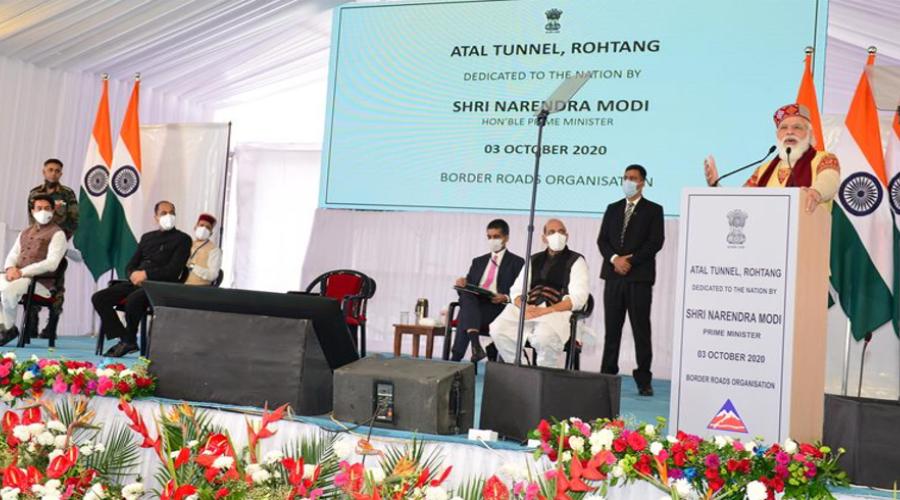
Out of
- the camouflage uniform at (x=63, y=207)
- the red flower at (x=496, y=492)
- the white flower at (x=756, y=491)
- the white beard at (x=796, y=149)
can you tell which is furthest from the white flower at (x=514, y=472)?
the camouflage uniform at (x=63, y=207)

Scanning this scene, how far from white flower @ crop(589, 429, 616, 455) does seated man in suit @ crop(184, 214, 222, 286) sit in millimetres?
4755

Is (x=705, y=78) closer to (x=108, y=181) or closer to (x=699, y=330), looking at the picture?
(x=699, y=330)

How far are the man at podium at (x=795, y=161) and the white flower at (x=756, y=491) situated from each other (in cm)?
A: 129

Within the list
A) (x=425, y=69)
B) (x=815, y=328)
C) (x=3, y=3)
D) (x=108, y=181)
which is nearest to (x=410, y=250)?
(x=108, y=181)

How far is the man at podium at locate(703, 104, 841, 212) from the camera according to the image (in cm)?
330

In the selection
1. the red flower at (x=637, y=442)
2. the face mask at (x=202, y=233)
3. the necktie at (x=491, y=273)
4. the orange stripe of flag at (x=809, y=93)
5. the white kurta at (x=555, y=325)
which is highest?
the orange stripe of flag at (x=809, y=93)

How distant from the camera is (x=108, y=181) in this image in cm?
816

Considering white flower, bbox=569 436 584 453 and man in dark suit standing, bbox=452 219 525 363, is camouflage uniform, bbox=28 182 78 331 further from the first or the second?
white flower, bbox=569 436 584 453

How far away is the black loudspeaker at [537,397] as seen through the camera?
2969 mm

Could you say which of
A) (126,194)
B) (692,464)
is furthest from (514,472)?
(126,194)

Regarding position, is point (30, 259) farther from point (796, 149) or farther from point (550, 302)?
point (796, 149)

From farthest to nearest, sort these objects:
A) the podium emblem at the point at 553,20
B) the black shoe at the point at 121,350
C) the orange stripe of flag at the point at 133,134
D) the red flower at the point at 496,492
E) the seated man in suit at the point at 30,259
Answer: the orange stripe of flag at the point at 133,134 → the seated man in suit at the point at 30,259 → the podium emblem at the point at 553,20 → the black shoe at the point at 121,350 → the red flower at the point at 496,492

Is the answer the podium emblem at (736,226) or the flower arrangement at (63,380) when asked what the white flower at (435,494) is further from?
the flower arrangement at (63,380)

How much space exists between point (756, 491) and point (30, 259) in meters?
5.80
